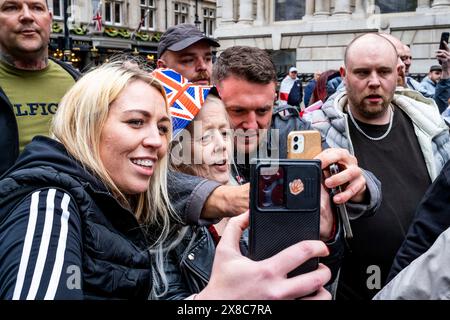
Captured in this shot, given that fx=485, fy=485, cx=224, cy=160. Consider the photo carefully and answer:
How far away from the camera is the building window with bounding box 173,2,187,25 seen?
39.8 meters

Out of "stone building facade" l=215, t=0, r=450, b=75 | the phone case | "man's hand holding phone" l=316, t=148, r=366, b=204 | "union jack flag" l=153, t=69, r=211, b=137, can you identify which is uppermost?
"stone building facade" l=215, t=0, r=450, b=75

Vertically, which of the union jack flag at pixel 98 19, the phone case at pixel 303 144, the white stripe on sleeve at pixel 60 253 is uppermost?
the union jack flag at pixel 98 19

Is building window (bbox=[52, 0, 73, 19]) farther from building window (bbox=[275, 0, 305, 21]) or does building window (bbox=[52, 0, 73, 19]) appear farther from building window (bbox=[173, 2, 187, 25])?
building window (bbox=[275, 0, 305, 21])

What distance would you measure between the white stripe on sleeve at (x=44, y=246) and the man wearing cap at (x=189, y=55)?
7.95 ft

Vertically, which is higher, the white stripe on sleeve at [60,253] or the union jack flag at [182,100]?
the union jack flag at [182,100]

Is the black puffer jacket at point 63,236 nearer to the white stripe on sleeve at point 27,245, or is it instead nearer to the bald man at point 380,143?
the white stripe on sleeve at point 27,245

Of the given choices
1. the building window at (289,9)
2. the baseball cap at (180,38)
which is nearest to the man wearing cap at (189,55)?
the baseball cap at (180,38)

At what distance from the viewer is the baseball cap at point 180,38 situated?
3.67m

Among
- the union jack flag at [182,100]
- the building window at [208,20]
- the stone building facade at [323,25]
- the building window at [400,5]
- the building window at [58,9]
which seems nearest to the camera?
the union jack flag at [182,100]

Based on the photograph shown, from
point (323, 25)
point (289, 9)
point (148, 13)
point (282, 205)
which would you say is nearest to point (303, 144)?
point (282, 205)

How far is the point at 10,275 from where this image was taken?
1.25 m

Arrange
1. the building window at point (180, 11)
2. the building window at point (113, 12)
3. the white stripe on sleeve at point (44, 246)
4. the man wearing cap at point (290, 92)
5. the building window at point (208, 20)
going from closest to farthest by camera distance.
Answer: the white stripe on sleeve at point (44, 246) → the man wearing cap at point (290, 92) → the building window at point (113, 12) → the building window at point (180, 11) → the building window at point (208, 20)

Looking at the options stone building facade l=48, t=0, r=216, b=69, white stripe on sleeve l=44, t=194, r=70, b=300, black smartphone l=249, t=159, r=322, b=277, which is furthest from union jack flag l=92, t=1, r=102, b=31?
black smartphone l=249, t=159, r=322, b=277

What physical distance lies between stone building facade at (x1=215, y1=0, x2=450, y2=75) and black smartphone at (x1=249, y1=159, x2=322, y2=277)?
19.6 meters
